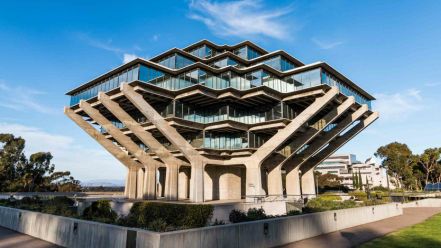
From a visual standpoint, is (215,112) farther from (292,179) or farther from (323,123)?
(292,179)

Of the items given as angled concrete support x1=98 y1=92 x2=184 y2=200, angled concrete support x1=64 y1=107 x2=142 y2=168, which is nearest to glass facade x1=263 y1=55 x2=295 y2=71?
angled concrete support x1=98 y1=92 x2=184 y2=200

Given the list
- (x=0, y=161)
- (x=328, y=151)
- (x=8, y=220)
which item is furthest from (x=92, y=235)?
(x=0, y=161)

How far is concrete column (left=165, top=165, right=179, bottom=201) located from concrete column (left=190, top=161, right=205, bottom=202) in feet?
7.85

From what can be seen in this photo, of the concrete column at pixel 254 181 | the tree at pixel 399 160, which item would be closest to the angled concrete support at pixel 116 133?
the concrete column at pixel 254 181

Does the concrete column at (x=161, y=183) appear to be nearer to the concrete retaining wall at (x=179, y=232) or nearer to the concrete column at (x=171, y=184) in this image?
the concrete column at (x=171, y=184)

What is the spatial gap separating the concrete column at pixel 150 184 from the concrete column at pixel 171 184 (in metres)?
2.99

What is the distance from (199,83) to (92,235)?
90.7 feet

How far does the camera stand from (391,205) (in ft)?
84.3

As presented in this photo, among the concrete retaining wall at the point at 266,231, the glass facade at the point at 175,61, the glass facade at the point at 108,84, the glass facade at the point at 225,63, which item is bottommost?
the concrete retaining wall at the point at 266,231

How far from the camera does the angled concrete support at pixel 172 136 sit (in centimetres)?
3475

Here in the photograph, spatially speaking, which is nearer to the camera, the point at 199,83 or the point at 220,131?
the point at 199,83

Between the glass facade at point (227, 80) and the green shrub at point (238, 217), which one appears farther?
the glass facade at point (227, 80)

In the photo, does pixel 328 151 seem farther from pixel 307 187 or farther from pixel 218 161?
pixel 218 161

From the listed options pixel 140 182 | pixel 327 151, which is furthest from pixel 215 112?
pixel 327 151
